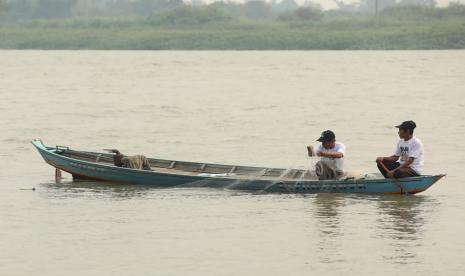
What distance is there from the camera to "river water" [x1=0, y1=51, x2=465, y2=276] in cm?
1310

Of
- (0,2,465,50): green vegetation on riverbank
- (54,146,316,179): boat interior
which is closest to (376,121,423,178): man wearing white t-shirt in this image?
(54,146,316,179): boat interior

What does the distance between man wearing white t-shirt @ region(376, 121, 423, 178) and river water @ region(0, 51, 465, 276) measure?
0.43 m

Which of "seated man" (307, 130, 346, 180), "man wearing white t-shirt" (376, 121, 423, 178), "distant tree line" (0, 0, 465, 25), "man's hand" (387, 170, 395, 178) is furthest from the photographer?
"distant tree line" (0, 0, 465, 25)

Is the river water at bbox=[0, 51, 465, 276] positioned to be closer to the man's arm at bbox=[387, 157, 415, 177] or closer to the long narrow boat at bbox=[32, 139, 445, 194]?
the long narrow boat at bbox=[32, 139, 445, 194]

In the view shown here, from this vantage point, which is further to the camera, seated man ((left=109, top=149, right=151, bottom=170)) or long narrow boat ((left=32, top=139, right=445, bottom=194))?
seated man ((left=109, top=149, right=151, bottom=170))

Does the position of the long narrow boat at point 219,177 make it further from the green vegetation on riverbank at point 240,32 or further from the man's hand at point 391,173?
the green vegetation on riverbank at point 240,32

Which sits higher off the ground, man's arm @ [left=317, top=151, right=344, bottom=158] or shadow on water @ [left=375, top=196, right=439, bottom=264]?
man's arm @ [left=317, top=151, right=344, bottom=158]

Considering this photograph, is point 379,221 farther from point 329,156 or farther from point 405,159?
point 329,156

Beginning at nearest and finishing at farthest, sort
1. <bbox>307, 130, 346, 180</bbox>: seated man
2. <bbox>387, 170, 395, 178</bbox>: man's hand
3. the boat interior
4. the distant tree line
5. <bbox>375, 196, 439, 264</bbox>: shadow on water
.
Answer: <bbox>375, 196, 439, 264</bbox>: shadow on water < <bbox>387, 170, 395, 178</bbox>: man's hand < <bbox>307, 130, 346, 180</bbox>: seated man < the boat interior < the distant tree line

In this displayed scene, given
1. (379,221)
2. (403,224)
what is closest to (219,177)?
(379,221)

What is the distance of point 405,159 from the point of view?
54.7 ft

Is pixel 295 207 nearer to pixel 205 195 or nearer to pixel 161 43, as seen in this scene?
pixel 205 195

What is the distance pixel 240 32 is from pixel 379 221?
232ft

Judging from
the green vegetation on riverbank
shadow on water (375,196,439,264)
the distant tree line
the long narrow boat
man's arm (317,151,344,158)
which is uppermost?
the distant tree line
